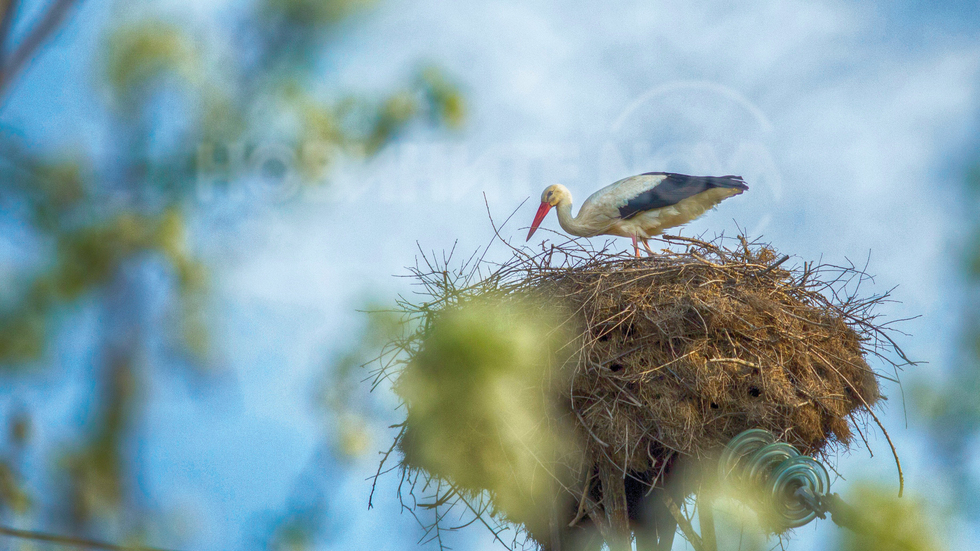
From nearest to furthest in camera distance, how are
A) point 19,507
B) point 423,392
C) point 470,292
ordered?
1. point 19,507
2. point 423,392
3. point 470,292

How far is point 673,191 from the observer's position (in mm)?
6930

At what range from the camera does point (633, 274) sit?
511 centimetres

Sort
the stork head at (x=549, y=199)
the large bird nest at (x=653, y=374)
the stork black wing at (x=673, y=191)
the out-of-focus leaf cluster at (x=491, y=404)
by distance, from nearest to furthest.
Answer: the out-of-focus leaf cluster at (x=491, y=404) → the large bird nest at (x=653, y=374) → the stork black wing at (x=673, y=191) → the stork head at (x=549, y=199)

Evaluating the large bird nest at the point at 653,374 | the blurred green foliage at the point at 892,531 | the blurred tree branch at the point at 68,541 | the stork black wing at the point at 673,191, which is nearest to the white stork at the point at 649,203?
the stork black wing at the point at 673,191

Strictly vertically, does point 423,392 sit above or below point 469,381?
above

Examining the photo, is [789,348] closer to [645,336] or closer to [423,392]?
[645,336]

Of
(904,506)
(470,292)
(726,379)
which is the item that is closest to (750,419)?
(726,379)

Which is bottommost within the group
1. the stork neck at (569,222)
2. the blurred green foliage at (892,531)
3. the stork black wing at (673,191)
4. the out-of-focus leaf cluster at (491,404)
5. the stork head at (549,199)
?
the blurred green foliage at (892,531)

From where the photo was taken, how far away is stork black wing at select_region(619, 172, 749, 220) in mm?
6863

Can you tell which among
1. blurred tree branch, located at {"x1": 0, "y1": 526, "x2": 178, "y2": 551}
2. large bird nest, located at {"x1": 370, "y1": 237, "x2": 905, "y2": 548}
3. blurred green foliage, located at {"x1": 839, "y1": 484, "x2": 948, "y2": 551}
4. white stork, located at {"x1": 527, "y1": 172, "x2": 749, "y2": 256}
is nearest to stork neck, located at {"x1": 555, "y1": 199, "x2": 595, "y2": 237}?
white stork, located at {"x1": 527, "y1": 172, "x2": 749, "y2": 256}

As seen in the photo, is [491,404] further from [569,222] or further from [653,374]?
[569,222]

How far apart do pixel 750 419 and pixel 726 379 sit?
Result: 259 millimetres

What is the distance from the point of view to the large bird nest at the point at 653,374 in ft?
15.0

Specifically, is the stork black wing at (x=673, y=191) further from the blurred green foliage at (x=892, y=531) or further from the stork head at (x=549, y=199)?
the blurred green foliage at (x=892, y=531)
